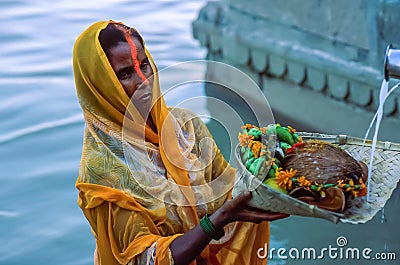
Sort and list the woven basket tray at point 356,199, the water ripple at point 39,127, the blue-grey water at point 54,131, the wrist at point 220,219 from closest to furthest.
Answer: the woven basket tray at point 356,199 < the wrist at point 220,219 < the blue-grey water at point 54,131 < the water ripple at point 39,127

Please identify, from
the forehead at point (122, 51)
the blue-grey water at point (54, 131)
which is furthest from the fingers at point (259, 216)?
the blue-grey water at point (54, 131)

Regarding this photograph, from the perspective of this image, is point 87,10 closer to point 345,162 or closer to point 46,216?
point 46,216

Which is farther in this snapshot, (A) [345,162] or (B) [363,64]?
(B) [363,64]

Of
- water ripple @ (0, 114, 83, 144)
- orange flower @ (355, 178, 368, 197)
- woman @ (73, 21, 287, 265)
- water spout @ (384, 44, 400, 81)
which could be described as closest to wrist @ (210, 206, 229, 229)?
woman @ (73, 21, 287, 265)

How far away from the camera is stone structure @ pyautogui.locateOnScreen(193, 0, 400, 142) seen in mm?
3936

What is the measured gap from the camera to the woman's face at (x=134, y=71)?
6.62 feet

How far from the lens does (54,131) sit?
5066 mm

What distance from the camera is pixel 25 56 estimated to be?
6203 millimetres

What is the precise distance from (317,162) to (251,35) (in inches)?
114

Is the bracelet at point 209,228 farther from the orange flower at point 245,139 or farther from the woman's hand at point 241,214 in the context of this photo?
the orange flower at point 245,139

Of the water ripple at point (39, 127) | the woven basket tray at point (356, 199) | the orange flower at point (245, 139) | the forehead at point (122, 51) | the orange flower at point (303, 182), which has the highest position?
the forehead at point (122, 51)

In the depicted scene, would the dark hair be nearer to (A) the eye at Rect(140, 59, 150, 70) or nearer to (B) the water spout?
(A) the eye at Rect(140, 59, 150, 70)

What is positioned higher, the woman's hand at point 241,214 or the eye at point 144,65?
the eye at point 144,65

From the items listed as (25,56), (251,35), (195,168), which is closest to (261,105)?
(195,168)
